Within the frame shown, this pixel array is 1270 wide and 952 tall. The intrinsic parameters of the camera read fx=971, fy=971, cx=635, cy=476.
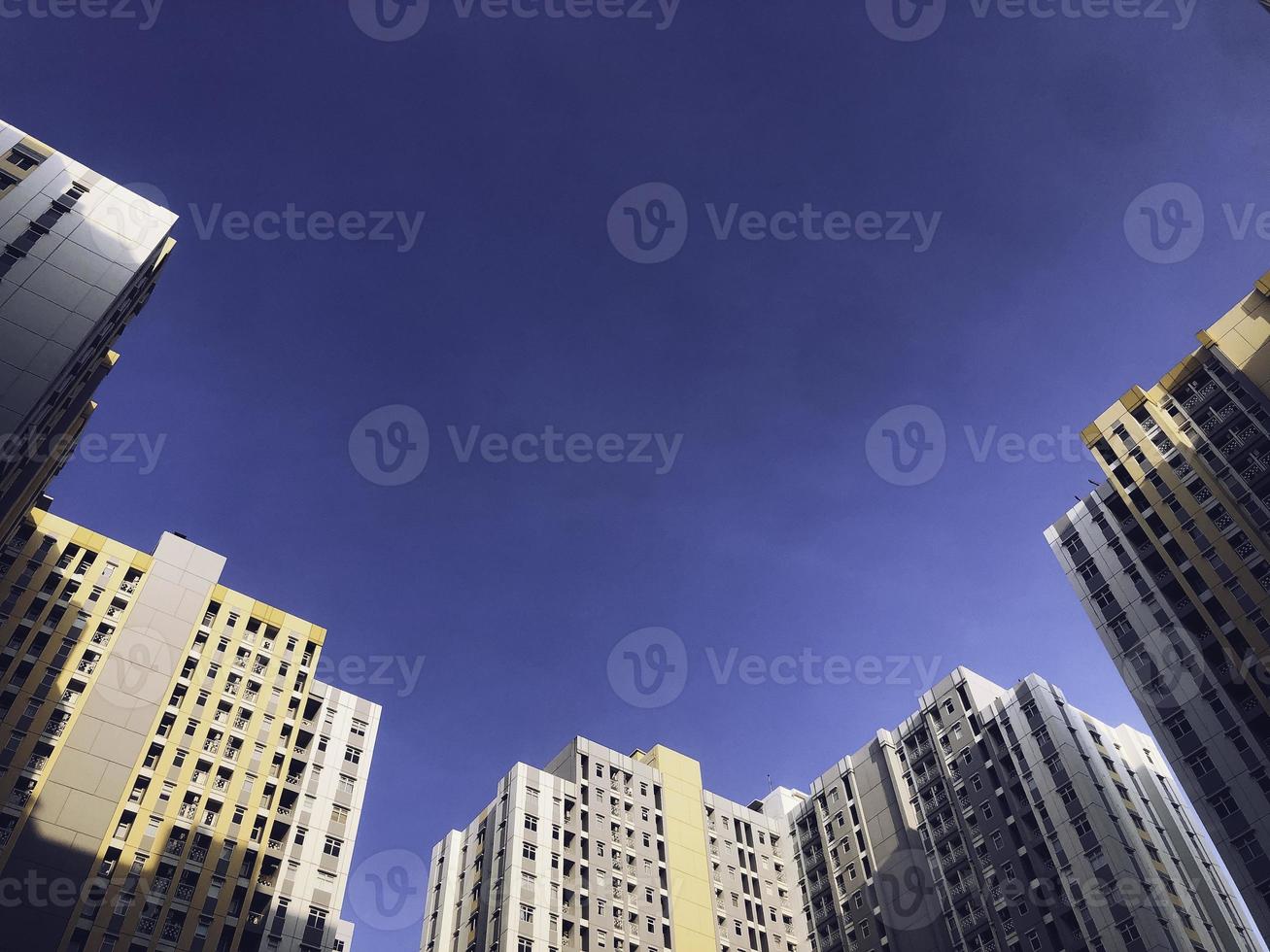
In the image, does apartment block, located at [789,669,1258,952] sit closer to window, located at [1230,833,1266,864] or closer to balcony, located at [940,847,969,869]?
balcony, located at [940,847,969,869]

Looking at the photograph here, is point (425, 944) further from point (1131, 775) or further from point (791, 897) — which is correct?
point (1131, 775)

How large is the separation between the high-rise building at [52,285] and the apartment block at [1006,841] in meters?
74.0

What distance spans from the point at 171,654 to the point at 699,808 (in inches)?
1964

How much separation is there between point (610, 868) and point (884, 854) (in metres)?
25.3

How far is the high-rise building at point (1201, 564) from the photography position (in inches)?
2319

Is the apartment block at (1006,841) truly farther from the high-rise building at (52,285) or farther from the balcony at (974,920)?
the high-rise building at (52,285)

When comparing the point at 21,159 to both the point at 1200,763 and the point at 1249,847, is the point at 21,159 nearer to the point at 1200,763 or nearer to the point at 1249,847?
the point at 1200,763

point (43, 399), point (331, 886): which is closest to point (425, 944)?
point (331, 886)

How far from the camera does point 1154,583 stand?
67875 millimetres

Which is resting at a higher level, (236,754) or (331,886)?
(236,754)

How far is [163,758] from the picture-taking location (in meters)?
67.4

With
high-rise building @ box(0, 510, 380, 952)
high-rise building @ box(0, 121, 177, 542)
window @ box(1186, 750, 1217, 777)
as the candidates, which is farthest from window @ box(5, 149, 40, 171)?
window @ box(1186, 750, 1217, 777)

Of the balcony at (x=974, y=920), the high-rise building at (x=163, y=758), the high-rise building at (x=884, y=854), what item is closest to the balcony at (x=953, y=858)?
the high-rise building at (x=884, y=854)

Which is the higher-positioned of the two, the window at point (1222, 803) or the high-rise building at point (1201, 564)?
the high-rise building at point (1201, 564)
